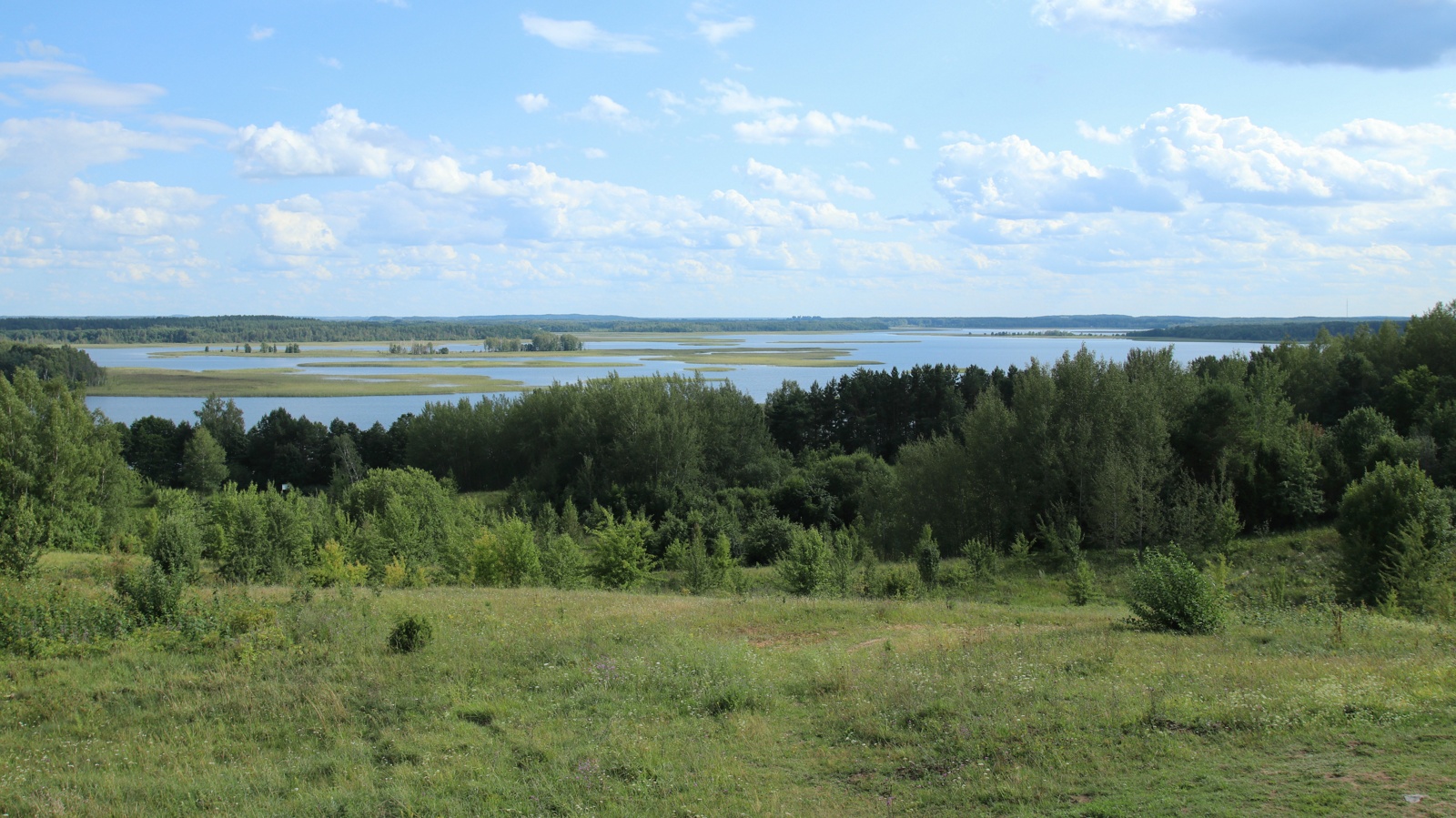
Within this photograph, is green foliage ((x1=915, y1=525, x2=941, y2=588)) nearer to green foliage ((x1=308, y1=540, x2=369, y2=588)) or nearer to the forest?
the forest

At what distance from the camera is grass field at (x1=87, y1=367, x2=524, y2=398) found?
96625mm

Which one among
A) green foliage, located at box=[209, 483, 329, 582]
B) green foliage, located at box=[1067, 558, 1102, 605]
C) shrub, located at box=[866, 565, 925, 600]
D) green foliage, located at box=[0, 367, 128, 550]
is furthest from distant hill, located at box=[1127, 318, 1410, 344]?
green foliage, located at box=[0, 367, 128, 550]

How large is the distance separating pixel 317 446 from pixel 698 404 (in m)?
31.9

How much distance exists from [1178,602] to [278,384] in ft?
378

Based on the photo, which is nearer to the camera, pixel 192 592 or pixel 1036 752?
pixel 1036 752

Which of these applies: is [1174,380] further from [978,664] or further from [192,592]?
[192,592]

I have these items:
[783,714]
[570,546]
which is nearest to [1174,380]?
[570,546]

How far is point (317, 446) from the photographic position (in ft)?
214

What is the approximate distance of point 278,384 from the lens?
4247 inches

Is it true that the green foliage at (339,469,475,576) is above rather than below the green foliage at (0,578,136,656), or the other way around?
below

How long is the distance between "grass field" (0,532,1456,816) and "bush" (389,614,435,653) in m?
0.20

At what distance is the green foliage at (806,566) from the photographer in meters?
22.0

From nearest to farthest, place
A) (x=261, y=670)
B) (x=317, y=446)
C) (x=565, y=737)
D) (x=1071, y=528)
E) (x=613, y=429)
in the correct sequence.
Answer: (x=565, y=737)
(x=261, y=670)
(x=1071, y=528)
(x=613, y=429)
(x=317, y=446)

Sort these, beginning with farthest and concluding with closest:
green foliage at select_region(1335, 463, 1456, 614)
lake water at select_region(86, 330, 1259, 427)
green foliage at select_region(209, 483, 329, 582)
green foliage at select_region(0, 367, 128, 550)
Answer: lake water at select_region(86, 330, 1259, 427)
green foliage at select_region(0, 367, 128, 550)
green foliage at select_region(209, 483, 329, 582)
green foliage at select_region(1335, 463, 1456, 614)
